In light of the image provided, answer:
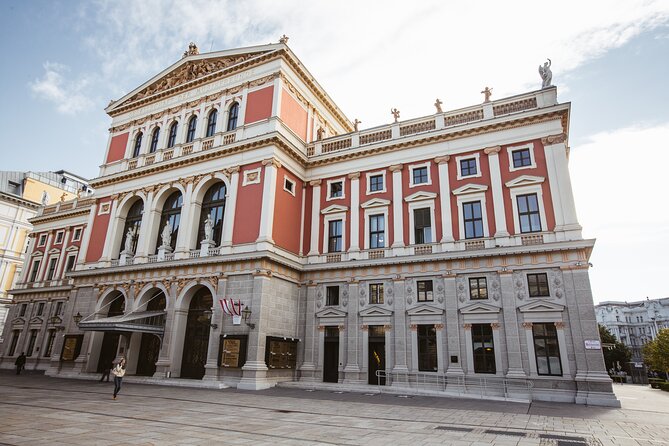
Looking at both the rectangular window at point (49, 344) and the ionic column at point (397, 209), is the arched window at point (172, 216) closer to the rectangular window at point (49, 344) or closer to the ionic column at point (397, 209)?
the ionic column at point (397, 209)

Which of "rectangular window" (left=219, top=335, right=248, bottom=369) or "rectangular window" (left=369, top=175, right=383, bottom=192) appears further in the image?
"rectangular window" (left=369, top=175, right=383, bottom=192)

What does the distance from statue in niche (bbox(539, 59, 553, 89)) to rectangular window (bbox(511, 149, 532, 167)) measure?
430 centimetres

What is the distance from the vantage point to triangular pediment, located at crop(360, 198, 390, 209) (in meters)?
27.2

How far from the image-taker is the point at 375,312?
25000mm

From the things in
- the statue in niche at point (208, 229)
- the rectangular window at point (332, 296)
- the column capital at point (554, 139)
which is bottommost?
the rectangular window at point (332, 296)

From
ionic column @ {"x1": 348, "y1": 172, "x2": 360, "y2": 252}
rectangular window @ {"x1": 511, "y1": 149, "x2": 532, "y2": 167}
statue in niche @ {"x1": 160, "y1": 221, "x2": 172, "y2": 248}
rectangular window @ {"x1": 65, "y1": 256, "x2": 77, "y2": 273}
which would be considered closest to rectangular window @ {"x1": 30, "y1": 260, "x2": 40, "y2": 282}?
rectangular window @ {"x1": 65, "y1": 256, "x2": 77, "y2": 273}

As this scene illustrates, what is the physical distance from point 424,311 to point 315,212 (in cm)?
1060

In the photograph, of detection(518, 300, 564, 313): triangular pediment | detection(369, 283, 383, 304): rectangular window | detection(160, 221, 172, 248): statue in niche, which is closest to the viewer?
detection(518, 300, 564, 313): triangular pediment

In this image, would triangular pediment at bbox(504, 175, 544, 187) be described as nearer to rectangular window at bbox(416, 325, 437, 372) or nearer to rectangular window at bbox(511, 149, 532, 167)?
rectangular window at bbox(511, 149, 532, 167)

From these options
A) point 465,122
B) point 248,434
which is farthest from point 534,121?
point 248,434

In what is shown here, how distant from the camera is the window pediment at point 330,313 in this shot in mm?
25989

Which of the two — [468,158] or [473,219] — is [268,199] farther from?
[468,158]

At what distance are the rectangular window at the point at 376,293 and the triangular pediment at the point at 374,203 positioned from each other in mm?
5362

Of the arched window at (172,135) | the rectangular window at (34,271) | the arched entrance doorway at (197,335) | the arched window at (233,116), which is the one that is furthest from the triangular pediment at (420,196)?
the rectangular window at (34,271)
